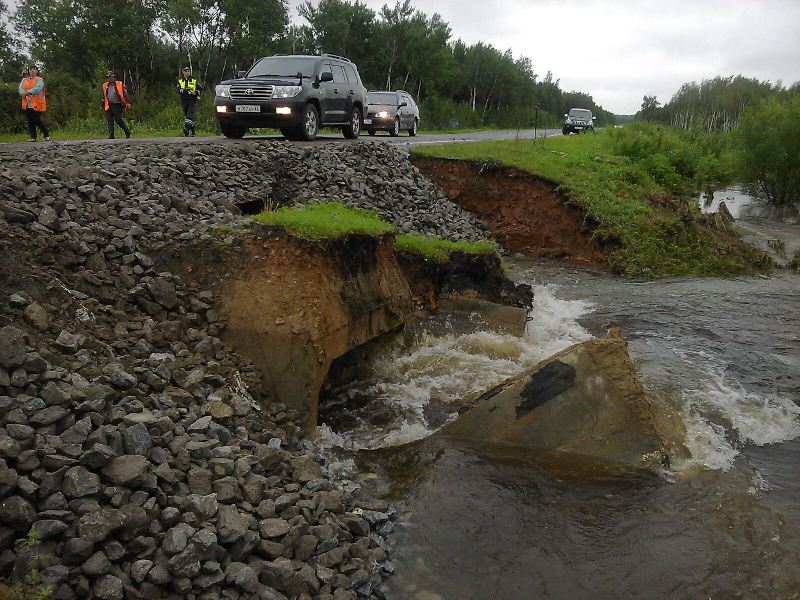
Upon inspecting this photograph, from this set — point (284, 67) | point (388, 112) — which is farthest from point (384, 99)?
point (284, 67)

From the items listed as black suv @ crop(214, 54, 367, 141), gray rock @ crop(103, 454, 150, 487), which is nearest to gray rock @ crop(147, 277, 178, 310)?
gray rock @ crop(103, 454, 150, 487)

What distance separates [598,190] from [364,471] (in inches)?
524

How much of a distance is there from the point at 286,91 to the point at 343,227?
634 cm

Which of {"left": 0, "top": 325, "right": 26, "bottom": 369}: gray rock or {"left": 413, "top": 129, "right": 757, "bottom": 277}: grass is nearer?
{"left": 0, "top": 325, "right": 26, "bottom": 369}: gray rock

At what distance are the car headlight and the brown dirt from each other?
4.26m

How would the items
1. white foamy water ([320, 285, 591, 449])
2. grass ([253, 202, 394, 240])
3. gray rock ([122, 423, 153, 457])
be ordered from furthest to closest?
grass ([253, 202, 394, 240]) → white foamy water ([320, 285, 591, 449]) → gray rock ([122, 423, 153, 457])

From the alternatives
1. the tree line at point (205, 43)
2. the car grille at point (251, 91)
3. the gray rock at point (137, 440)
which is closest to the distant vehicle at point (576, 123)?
the tree line at point (205, 43)

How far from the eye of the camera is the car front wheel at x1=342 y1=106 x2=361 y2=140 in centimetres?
1609

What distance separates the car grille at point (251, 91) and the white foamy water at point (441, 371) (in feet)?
22.7

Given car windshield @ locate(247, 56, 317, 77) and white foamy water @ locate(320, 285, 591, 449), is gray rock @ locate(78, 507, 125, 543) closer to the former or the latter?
white foamy water @ locate(320, 285, 591, 449)

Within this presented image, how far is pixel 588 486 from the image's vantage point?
5.91 meters

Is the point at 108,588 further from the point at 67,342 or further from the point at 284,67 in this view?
the point at 284,67

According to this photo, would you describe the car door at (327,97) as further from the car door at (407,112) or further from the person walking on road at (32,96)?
the car door at (407,112)

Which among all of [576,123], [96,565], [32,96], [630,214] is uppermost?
[576,123]
